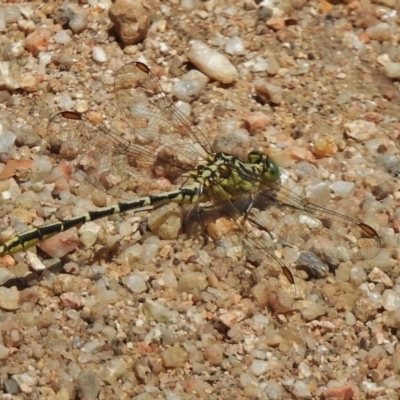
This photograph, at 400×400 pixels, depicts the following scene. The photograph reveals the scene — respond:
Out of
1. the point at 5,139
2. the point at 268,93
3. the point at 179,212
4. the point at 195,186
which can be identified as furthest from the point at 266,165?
the point at 5,139

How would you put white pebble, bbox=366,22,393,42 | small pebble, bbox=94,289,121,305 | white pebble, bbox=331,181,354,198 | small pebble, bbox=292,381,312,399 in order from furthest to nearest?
white pebble, bbox=366,22,393,42
white pebble, bbox=331,181,354,198
small pebble, bbox=94,289,121,305
small pebble, bbox=292,381,312,399

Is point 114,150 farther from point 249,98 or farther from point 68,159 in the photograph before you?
point 249,98

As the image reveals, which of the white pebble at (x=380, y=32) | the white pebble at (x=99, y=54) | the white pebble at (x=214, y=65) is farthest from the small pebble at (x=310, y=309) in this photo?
the white pebble at (x=380, y=32)

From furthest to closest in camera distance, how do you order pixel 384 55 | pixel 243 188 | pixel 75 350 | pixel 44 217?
1. pixel 384 55
2. pixel 243 188
3. pixel 44 217
4. pixel 75 350

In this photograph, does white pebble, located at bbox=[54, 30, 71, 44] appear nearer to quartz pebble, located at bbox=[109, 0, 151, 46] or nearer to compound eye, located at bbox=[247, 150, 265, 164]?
quartz pebble, located at bbox=[109, 0, 151, 46]

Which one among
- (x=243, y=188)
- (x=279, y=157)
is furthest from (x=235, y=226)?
(x=279, y=157)

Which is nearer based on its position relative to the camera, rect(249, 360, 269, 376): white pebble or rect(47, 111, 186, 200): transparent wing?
rect(249, 360, 269, 376): white pebble

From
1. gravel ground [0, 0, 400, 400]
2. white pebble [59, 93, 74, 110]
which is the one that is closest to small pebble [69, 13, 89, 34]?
gravel ground [0, 0, 400, 400]

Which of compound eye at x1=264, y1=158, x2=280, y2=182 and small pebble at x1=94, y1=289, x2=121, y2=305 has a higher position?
compound eye at x1=264, y1=158, x2=280, y2=182
